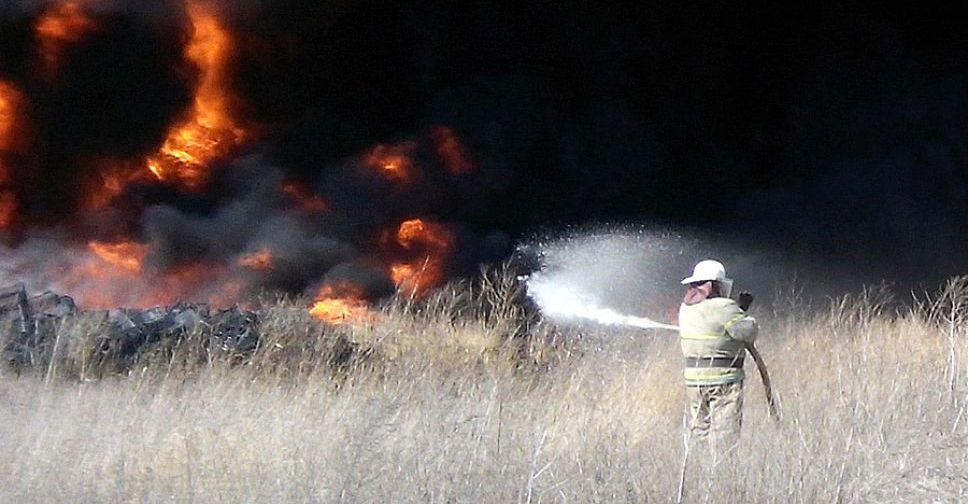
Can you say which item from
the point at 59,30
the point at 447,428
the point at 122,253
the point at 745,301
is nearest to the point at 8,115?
the point at 59,30

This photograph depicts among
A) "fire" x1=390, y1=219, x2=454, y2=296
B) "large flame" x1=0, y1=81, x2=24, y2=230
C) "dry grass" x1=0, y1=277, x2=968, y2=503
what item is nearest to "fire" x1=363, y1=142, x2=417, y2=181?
"fire" x1=390, y1=219, x2=454, y2=296

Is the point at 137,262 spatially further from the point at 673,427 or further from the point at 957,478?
the point at 957,478

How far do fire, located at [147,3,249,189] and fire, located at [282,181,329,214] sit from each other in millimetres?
1313

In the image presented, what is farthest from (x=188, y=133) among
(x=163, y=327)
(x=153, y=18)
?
(x=163, y=327)

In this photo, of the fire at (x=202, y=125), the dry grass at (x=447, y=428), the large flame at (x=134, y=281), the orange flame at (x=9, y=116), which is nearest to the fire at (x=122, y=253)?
the large flame at (x=134, y=281)

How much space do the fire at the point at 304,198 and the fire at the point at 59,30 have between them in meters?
4.20

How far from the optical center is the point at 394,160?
61.6 ft

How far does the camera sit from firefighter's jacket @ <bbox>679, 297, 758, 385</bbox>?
6.18 m

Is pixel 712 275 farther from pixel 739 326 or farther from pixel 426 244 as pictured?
pixel 426 244

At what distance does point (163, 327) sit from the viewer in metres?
9.33

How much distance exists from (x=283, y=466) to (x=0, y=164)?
12.9 metres

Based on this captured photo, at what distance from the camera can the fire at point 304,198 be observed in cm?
1764

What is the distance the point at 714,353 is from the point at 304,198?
41.7 feet

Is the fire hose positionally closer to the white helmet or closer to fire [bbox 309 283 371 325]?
the white helmet
